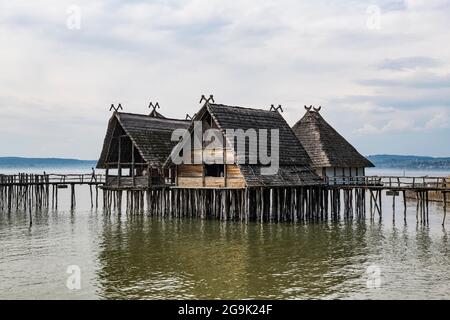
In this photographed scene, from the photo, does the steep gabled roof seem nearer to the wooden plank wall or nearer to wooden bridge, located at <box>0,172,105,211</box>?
the wooden plank wall

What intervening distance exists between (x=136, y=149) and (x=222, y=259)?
17.5m

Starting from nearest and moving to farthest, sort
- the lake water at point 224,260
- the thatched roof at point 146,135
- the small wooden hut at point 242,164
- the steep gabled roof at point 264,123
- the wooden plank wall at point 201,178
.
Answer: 1. the lake water at point 224,260
2. the small wooden hut at point 242,164
3. the wooden plank wall at point 201,178
4. the steep gabled roof at point 264,123
5. the thatched roof at point 146,135

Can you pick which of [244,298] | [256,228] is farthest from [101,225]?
[244,298]

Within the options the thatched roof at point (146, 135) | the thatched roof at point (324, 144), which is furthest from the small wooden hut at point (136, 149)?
the thatched roof at point (324, 144)

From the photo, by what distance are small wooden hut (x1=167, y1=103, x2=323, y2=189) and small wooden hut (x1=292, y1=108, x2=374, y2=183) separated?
865 millimetres

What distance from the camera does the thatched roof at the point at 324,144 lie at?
114 feet

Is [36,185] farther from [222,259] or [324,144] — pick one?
[222,259]

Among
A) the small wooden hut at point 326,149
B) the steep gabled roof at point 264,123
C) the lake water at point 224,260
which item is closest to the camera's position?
the lake water at point 224,260

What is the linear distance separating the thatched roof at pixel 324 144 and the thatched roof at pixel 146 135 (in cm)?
839

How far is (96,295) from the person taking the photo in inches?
643

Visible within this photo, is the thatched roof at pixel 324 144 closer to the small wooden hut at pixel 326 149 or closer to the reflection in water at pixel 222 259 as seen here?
the small wooden hut at pixel 326 149

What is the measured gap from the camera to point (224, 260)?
21203mm

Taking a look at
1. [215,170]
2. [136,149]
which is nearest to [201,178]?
[215,170]
